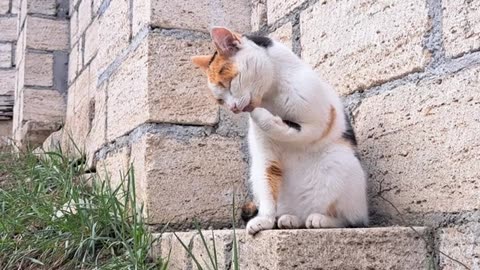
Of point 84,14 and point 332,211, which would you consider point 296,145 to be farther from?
point 84,14

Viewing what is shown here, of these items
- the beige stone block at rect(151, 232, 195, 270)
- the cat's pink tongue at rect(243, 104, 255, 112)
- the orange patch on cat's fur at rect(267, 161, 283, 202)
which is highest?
the cat's pink tongue at rect(243, 104, 255, 112)

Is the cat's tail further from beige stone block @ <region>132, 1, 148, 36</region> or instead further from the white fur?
beige stone block @ <region>132, 1, 148, 36</region>

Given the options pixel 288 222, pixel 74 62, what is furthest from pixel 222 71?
pixel 74 62

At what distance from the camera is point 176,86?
1.98 m

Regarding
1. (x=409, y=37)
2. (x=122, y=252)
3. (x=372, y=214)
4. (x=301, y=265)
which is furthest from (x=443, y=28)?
(x=122, y=252)

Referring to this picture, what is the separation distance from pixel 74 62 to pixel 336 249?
312 centimetres

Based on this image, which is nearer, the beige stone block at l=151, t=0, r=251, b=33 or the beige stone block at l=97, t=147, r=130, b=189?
the beige stone block at l=151, t=0, r=251, b=33

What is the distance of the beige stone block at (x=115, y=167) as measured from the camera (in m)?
2.14

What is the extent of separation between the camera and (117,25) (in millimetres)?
2383

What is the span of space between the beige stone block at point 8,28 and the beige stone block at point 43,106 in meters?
1.54

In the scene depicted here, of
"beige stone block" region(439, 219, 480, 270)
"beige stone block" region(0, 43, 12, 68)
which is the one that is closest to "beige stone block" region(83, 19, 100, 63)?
"beige stone block" region(0, 43, 12, 68)

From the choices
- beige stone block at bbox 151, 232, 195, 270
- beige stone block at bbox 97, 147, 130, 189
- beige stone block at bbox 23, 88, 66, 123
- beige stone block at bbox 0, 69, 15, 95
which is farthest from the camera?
beige stone block at bbox 0, 69, 15, 95

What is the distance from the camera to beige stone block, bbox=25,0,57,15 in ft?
13.7

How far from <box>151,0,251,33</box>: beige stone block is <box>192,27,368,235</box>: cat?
0.60m
